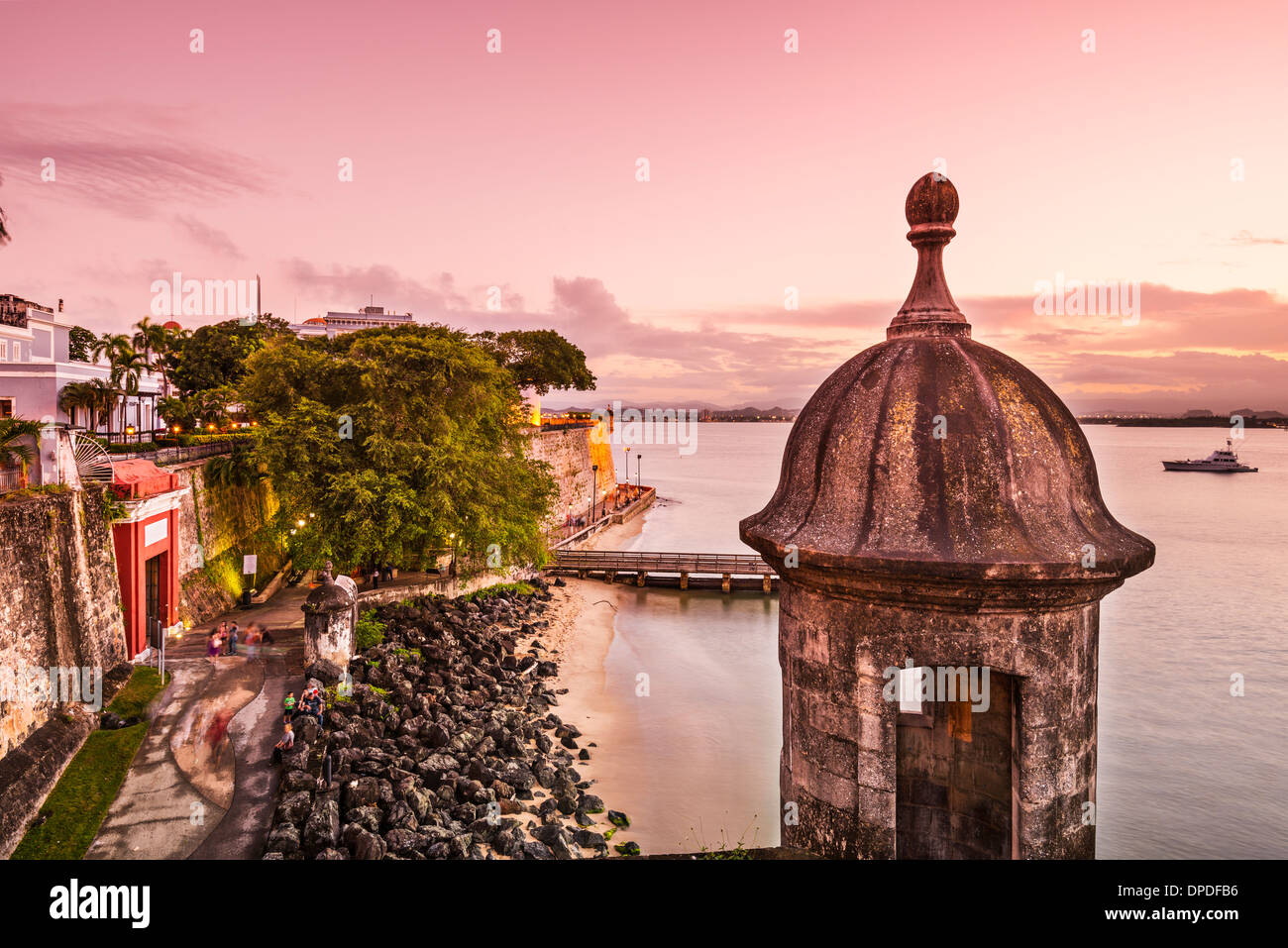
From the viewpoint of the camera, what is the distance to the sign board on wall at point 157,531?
58.2 ft

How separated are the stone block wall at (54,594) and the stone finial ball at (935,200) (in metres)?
13.9

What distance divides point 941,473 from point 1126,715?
2722 centimetres

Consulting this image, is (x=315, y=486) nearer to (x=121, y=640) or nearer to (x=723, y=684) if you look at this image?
(x=121, y=640)

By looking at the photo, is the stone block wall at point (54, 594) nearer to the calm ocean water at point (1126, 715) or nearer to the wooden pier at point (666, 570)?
the calm ocean water at point (1126, 715)

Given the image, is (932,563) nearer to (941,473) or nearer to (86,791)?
(941,473)

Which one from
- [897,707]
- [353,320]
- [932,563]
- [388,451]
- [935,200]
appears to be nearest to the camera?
[932,563]

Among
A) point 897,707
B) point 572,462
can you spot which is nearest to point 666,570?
point 572,462

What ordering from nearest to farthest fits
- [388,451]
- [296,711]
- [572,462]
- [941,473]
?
[941,473], [296,711], [388,451], [572,462]

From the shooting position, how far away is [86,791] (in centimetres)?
1149

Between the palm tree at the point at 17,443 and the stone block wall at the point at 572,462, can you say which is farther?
the stone block wall at the point at 572,462

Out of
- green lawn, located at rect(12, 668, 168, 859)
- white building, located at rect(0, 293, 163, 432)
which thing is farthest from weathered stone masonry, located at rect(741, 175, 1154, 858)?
white building, located at rect(0, 293, 163, 432)

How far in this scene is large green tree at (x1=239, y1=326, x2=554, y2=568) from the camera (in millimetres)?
21891

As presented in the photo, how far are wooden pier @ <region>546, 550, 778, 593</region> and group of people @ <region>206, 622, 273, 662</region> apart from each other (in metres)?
19.3

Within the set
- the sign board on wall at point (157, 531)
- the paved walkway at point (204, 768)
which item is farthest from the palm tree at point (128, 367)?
the paved walkway at point (204, 768)
